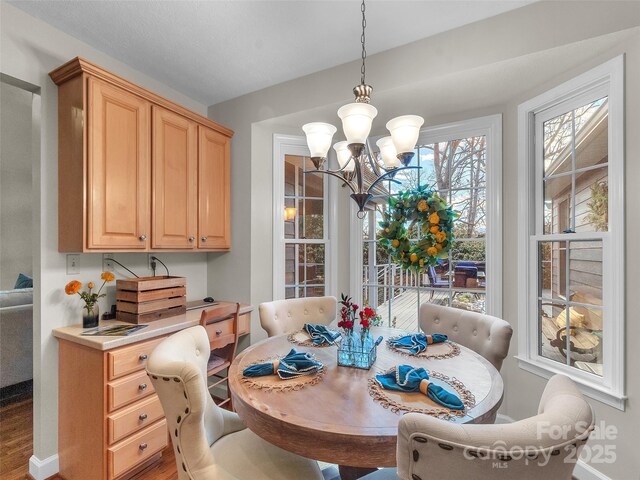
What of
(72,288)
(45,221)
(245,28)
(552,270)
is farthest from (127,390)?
(552,270)

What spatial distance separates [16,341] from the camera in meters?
2.82

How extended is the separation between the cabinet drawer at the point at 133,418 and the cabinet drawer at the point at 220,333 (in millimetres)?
478

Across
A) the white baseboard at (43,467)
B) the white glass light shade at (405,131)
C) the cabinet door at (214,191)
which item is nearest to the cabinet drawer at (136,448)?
the white baseboard at (43,467)

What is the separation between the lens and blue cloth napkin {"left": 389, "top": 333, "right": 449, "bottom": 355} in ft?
5.31

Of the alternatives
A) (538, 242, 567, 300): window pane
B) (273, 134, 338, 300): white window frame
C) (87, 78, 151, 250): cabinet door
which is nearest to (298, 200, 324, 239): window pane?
(273, 134, 338, 300): white window frame

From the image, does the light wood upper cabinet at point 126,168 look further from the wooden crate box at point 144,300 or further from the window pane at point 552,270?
the window pane at point 552,270

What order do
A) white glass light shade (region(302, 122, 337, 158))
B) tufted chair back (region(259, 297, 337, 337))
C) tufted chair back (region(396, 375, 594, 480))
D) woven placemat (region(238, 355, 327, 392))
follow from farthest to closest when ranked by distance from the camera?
tufted chair back (region(259, 297, 337, 337))
white glass light shade (region(302, 122, 337, 158))
woven placemat (region(238, 355, 327, 392))
tufted chair back (region(396, 375, 594, 480))

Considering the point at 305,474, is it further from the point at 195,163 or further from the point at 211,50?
the point at 211,50

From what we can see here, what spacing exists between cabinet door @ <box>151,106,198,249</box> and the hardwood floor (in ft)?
4.69

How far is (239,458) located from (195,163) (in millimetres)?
2157

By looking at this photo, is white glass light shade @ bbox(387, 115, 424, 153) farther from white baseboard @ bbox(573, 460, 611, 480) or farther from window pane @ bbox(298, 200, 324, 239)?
white baseboard @ bbox(573, 460, 611, 480)

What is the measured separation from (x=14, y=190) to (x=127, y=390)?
3118 mm

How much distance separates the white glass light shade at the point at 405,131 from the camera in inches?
60.6

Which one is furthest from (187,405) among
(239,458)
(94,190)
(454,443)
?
(94,190)
